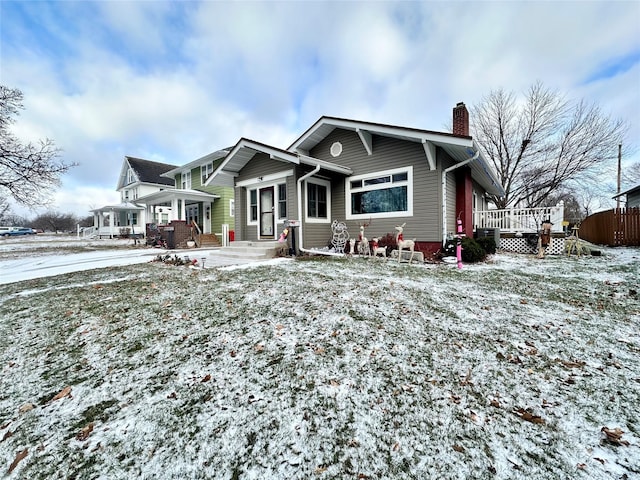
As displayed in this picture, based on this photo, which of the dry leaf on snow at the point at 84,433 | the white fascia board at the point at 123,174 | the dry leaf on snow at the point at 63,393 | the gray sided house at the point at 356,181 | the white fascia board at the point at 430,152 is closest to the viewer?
the dry leaf on snow at the point at 84,433

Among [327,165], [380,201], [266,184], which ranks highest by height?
[327,165]

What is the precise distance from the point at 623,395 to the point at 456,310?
166cm

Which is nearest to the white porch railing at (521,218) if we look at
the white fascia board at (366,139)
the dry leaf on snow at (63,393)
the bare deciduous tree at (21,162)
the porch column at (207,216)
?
the white fascia board at (366,139)

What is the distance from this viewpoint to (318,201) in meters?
9.98

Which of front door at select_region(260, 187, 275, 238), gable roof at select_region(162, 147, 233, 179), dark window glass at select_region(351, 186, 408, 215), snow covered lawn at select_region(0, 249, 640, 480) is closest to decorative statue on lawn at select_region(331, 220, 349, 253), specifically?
dark window glass at select_region(351, 186, 408, 215)

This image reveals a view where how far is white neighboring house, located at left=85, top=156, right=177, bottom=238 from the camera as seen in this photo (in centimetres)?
2659

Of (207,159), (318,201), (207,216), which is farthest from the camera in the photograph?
(207,216)

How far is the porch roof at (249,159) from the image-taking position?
8523mm

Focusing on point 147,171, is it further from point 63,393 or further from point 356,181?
point 63,393

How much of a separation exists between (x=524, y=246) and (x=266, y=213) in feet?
35.4

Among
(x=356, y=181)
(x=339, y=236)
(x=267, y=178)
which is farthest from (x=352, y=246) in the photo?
(x=267, y=178)

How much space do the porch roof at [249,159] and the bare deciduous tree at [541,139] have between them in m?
17.2

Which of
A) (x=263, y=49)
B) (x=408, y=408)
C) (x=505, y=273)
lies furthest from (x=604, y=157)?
(x=408, y=408)

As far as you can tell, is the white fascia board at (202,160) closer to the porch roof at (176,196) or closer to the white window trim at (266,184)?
the porch roof at (176,196)
